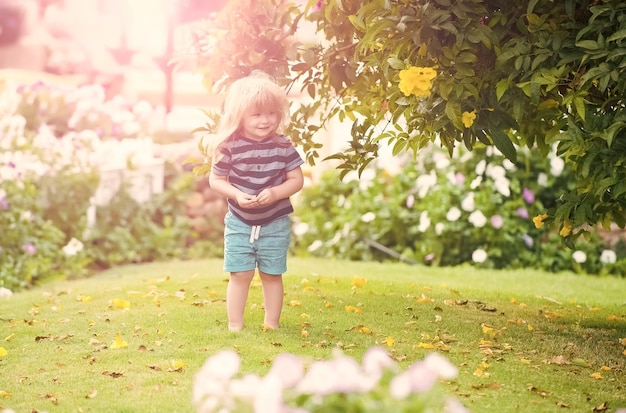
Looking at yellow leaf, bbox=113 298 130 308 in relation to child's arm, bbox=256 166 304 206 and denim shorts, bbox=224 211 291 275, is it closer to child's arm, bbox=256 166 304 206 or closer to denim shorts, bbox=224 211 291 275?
denim shorts, bbox=224 211 291 275

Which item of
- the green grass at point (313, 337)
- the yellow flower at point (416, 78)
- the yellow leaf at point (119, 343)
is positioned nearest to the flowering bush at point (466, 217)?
the green grass at point (313, 337)

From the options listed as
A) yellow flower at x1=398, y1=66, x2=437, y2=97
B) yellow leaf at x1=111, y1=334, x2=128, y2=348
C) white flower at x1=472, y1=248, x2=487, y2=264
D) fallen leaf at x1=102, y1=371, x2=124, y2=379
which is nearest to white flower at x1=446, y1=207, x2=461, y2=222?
white flower at x1=472, y1=248, x2=487, y2=264

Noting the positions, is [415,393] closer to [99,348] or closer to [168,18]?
[99,348]

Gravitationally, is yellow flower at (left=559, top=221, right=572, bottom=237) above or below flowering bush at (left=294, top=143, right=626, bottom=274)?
above

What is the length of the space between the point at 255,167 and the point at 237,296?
0.59 meters

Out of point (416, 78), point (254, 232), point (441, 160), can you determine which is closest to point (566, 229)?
point (416, 78)

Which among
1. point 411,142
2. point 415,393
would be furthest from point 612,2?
point 415,393

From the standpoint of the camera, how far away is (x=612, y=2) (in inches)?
135

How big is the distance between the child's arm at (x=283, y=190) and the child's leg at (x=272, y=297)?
371 mm

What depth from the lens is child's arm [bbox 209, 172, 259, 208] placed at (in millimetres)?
4137

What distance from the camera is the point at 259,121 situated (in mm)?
4195

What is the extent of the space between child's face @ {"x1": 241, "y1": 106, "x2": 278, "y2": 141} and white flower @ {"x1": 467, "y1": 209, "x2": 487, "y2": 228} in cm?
365

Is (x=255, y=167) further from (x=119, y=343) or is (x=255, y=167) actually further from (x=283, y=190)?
(x=119, y=343)

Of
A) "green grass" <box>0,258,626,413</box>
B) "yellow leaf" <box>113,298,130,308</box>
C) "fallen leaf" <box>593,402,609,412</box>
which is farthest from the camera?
"yellow leaf" <box>113,298,130,308</box>
